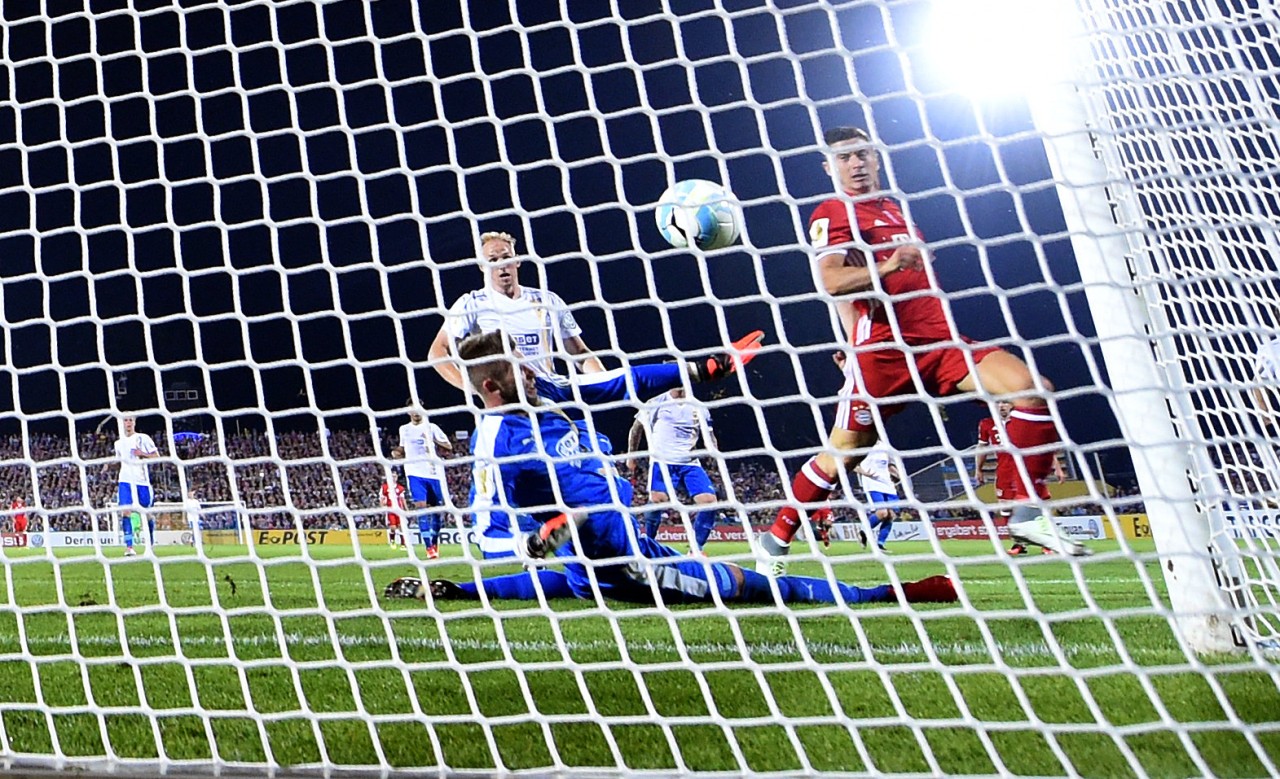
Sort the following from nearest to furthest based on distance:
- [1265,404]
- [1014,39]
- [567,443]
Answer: [1014,39], [1265,404], [567,443]

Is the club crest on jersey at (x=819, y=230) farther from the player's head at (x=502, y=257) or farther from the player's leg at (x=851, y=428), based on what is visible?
the player's head at (x=502, y=257)

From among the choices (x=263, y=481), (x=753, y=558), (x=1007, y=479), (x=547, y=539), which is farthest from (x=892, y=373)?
(x=263, y=481)

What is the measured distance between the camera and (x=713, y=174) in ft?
27.2

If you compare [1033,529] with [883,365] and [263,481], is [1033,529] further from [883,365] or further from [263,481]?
[263,481]

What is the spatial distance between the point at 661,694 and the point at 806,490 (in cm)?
138

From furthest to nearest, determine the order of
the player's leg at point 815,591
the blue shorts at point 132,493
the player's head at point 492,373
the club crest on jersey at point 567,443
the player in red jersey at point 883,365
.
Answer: the blue shorts at point 132,493 → the club crest on jersey at point 567,443 → the player's leg at point 815,591 → the player's head at point 492,373 → the player in red jersey at point 883,365

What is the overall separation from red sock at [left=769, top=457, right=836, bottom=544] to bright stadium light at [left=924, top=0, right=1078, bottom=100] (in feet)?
4.37

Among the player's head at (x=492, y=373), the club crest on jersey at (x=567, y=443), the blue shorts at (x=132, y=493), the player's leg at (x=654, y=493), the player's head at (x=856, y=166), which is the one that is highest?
the player's head at (x=856, y=166)

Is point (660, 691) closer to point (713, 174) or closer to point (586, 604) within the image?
point (586, 604)

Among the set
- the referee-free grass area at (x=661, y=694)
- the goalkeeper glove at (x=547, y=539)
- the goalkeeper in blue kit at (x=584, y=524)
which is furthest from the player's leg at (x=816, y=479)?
the goalkeeper glove at (x=547, y=539)

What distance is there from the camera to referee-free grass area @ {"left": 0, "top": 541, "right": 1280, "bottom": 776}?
1233 millimetres

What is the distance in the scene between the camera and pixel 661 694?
5.44ft

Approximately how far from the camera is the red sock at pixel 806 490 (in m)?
2.85

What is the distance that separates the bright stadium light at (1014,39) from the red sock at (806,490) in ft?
4.37
